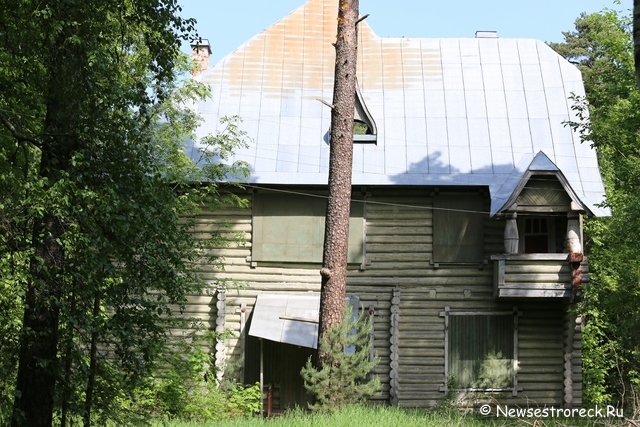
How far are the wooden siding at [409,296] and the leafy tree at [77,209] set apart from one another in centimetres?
983

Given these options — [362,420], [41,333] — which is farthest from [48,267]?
[362,420]

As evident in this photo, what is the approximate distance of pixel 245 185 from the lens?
71.0 feet

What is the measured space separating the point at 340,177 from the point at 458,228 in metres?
6.56

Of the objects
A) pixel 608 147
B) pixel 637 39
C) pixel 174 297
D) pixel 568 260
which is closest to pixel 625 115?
pixel 608 147

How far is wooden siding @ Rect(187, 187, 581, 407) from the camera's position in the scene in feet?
69.9

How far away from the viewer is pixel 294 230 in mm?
21578

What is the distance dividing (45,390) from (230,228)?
10.4 m

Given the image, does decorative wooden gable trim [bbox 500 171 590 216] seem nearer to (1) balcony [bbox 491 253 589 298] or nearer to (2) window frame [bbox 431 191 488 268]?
(1) balcony [bbox 491 253 589 298]

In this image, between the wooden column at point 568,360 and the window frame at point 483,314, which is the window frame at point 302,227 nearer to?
the window frame at point 483,314

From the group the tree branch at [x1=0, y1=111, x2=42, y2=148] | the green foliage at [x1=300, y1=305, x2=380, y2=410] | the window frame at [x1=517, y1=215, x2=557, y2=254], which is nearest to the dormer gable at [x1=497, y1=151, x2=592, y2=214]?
the window frame at [x1=517, y1=215, x2=557, y2=254]

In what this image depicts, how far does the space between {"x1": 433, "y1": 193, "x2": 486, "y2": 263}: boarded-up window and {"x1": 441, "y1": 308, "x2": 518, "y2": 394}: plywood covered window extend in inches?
50.8

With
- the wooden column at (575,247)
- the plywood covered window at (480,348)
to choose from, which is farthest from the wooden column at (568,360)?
the plywood covered window at (480,348)

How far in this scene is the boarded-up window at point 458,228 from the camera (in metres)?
21.5

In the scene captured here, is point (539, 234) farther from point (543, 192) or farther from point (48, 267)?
point (48, 267)
